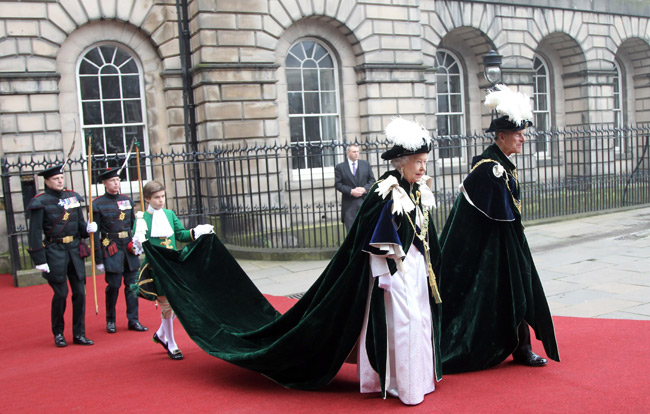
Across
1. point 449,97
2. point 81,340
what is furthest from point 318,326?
point 449,97

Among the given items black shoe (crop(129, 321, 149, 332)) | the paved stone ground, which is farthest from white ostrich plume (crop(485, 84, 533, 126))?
black shoe (crop(129, 321, 149, 332))

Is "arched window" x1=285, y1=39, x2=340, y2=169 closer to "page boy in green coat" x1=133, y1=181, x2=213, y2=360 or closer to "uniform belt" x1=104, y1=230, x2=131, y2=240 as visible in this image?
"uniform belt" x1=104, y1=230, x2=131, y2=240

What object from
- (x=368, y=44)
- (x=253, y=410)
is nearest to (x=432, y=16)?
(x=368, y=44)

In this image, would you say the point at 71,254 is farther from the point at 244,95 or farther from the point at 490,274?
the point at 244,95

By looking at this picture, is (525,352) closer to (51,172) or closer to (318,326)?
(318,326)

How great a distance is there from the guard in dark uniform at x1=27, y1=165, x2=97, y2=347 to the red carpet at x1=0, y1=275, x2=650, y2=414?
1.23 feet

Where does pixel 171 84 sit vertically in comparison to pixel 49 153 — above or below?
above

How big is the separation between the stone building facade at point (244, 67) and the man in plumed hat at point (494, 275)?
8.63 metres

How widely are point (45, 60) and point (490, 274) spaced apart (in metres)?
10.3

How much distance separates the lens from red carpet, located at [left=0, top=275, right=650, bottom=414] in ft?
12.9

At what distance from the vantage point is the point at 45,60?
11844mm

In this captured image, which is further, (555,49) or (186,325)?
(555,49)

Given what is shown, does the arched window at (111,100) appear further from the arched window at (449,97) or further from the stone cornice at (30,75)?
the arched window at (449,97)

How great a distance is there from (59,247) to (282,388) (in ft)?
10.7
